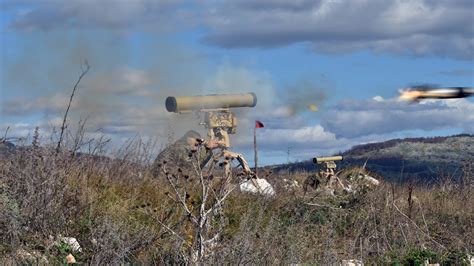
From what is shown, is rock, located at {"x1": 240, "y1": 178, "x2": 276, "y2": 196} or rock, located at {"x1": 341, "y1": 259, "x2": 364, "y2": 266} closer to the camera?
rock, located at {"x1": 341, "y1": 259, "x2": 364, "y2": 266}

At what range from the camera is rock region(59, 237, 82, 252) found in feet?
37.4

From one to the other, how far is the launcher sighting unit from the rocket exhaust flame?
4.31 m

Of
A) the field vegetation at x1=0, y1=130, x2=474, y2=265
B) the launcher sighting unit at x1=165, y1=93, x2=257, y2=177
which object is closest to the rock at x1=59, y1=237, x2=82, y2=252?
the field vegetation at x1=0, y1=130, x2=474, y2=265

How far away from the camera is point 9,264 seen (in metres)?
10.3

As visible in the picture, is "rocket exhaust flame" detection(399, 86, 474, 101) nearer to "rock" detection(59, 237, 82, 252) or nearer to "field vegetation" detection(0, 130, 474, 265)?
"field vegetation" detection(0, 130, 474, 265)

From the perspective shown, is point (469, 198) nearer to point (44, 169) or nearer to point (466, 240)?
point (466, 240)

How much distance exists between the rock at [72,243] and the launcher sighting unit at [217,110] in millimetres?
4239

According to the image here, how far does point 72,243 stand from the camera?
11.5 m

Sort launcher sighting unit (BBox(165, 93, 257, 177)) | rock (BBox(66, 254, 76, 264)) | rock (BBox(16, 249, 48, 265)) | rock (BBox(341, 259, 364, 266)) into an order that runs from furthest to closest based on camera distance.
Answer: launcher sighting unit (BBox(165, 93, 257, 177))
rock (BBox(341, 259, 364, 266))
rock (BBox(66, 254, 76, 264))
rock (BBox(16, 249, 48, 265))

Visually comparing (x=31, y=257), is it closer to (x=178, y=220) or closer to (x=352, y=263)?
(x=178, y=220)

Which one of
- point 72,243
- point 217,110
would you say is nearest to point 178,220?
point 72,243

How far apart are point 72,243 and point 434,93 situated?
4666 mm

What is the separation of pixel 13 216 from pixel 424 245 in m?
5.49

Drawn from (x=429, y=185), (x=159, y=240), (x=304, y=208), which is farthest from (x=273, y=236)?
(x=429, y=185)
